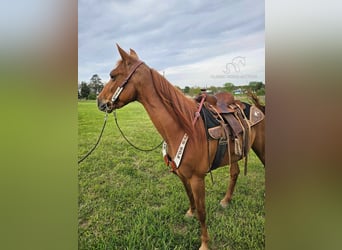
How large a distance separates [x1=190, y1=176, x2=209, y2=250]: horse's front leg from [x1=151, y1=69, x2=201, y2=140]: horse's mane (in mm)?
257

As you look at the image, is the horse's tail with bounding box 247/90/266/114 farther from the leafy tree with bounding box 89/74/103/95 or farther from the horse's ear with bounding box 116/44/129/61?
the leafy tree with bounding box 89/74/103/95

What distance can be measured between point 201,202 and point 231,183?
25 cm

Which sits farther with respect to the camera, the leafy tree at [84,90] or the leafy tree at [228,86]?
the leafy tree at [228,86]

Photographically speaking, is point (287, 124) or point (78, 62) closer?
point (78, 62)

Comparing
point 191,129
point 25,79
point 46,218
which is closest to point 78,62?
point 25,79

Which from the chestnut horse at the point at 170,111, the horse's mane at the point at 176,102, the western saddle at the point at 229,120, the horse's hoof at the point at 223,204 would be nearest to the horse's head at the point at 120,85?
the chestnut horse at the point at 170,111

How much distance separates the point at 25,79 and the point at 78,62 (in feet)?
0.86

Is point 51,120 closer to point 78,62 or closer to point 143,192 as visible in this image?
point 78,62

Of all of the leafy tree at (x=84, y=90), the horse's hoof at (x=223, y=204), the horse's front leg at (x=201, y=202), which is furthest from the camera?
the horse's hoof at (x=223, y=204)

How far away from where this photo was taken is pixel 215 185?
4.81ft

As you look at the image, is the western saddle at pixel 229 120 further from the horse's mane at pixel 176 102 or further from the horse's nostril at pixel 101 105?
the horse's nostril at pixel 101 105

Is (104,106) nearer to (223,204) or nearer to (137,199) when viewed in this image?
(137,199)

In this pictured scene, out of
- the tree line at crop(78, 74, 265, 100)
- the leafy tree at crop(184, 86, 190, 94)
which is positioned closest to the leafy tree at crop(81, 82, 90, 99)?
the tree line at crop(78, 74, 265, 100)

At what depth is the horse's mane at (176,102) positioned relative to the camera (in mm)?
1302
